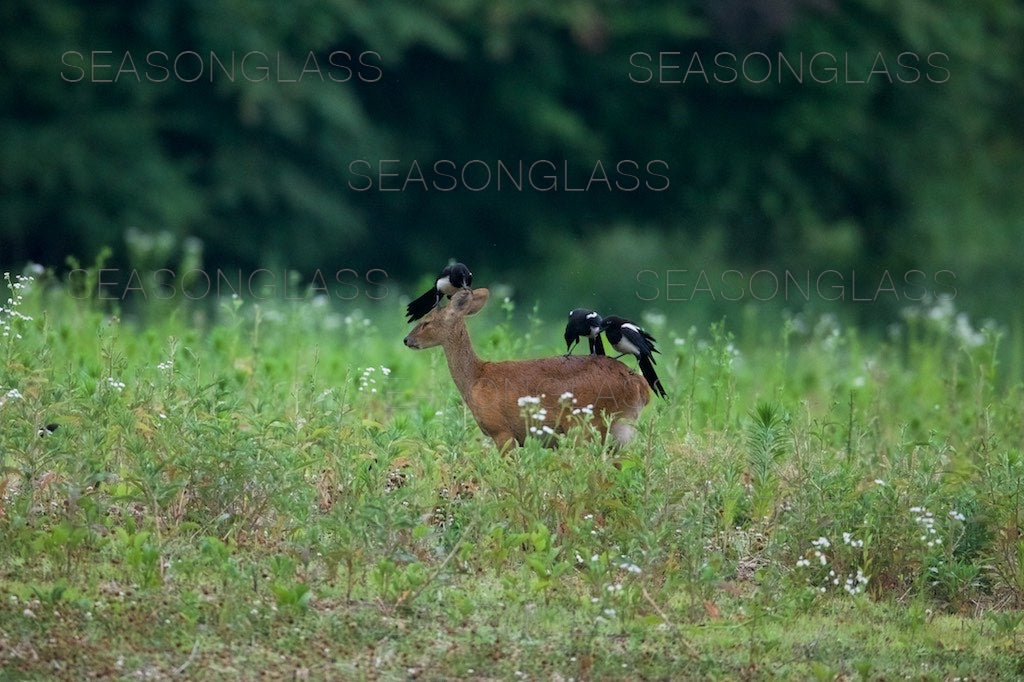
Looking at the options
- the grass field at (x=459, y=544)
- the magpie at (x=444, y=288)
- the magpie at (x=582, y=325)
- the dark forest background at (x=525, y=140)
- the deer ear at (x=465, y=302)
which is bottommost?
the grass field at (x=459, y=544)

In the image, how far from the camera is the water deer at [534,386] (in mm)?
6828

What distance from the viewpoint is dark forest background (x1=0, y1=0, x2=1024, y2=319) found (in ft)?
52.0

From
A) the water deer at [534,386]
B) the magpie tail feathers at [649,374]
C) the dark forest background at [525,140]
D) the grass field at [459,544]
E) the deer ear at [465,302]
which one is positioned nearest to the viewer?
the grass field at [459,544]

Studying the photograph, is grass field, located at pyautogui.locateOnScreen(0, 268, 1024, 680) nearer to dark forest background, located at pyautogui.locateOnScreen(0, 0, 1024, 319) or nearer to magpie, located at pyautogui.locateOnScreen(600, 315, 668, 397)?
magpie, located at pyautogui.locateOnScreen(600, 315, 668, 397)

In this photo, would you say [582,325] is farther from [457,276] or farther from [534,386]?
[457,276]

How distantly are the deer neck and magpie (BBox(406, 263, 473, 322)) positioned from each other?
0.17 metres

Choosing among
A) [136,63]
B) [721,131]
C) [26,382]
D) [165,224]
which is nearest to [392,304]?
[165,224]

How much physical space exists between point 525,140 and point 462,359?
1139 cm

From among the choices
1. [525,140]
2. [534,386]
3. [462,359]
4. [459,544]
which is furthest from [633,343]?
[525,140]

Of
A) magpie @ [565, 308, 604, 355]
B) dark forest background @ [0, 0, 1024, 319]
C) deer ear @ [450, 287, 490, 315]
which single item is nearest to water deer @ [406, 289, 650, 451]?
deer ear @ [450, 287, 490, 315]

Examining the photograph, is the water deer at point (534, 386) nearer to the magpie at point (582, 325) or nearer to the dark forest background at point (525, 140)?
the magpie at point (582, 325)

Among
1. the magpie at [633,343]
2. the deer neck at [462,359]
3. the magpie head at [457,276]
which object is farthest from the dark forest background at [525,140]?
the magpie at [633,343]

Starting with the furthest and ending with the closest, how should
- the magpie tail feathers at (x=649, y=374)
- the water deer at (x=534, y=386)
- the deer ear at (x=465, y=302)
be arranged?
the deer ear at (x=465, y=302), the magpie tail feathers at (x=649, y=374), the water deer at (x=534, y=386)

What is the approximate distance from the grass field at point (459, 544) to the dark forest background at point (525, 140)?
29.1 ft
